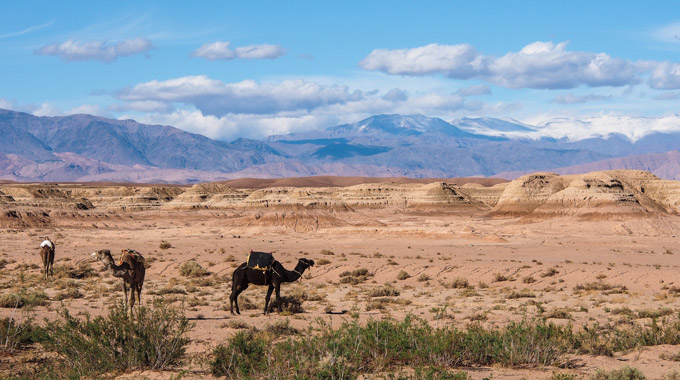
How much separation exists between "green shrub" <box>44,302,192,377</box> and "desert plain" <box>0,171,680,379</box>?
36cm

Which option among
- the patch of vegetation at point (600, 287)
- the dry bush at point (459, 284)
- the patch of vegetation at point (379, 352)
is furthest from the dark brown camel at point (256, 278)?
the patch of vegetation at point (600, 287)

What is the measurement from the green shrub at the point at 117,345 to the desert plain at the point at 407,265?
1.17ft

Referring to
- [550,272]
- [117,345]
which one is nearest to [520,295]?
[550,272]

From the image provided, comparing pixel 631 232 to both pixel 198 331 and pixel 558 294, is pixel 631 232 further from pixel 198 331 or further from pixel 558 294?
pixel 198 331

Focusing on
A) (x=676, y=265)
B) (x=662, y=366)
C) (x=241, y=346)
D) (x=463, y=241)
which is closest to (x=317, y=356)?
(x=241, y=346)

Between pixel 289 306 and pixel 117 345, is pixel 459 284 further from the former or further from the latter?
pixel 117 345

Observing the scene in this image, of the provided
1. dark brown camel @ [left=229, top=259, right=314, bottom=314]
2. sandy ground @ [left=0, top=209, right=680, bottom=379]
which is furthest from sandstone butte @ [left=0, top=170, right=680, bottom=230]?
dark brown camel @ [left=229, top=259, right=314, bottom=314]

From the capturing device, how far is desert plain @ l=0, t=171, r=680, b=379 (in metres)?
18.2

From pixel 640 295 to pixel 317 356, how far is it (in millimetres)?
17693

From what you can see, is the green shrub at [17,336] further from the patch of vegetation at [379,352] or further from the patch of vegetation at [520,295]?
the patch of vegetation at [520,295]

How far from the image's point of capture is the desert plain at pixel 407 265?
59.8ft

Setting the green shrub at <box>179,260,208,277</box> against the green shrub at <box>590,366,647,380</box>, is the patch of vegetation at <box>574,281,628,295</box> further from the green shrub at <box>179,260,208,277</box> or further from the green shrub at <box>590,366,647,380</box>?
the green shrub at <box>179,260,208,277</box>

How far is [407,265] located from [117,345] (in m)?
23.2

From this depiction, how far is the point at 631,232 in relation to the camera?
243ft
